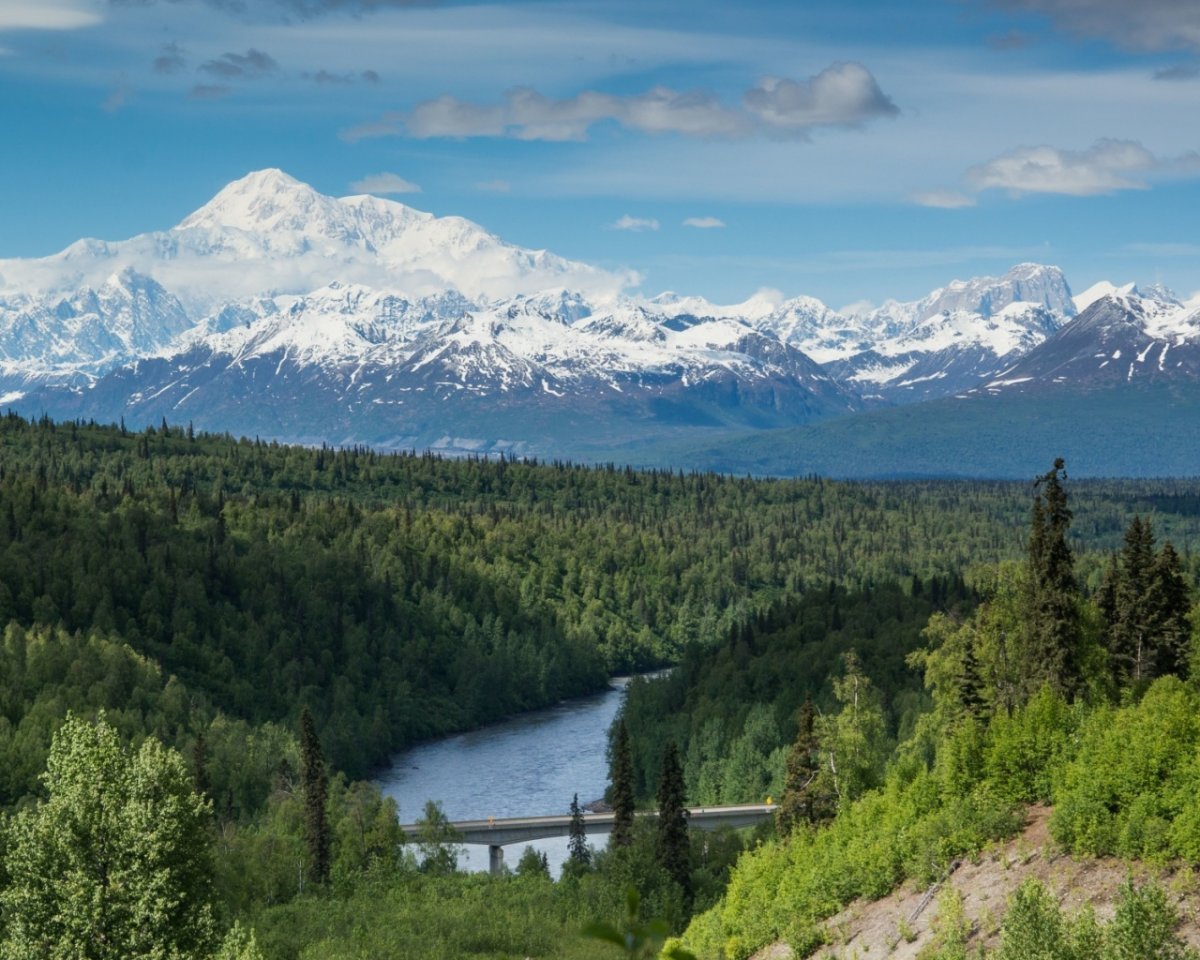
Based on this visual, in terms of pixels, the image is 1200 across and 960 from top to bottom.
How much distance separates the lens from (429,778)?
646 ft

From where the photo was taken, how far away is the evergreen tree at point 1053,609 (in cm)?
9444

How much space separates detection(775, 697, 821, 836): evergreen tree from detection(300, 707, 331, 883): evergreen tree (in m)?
39.2

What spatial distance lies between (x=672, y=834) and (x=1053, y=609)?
37.5 meters

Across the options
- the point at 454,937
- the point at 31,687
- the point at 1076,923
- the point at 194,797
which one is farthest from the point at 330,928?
the point at 31,687

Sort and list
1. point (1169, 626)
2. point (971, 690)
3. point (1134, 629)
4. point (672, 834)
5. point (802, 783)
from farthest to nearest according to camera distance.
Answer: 1. point (672, 834)
2. point (802, 783)
3. point (1134, 629)
4. point (971, 690)
5. point (1169, 626)

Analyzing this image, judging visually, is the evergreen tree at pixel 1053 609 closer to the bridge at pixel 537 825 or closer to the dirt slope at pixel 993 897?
the dirt slope at pixel 993 897

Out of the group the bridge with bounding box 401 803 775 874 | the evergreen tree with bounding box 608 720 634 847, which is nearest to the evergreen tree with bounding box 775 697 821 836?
the evergreen tree with bounding box 608 720 634 847

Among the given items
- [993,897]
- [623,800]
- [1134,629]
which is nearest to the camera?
[993,897]

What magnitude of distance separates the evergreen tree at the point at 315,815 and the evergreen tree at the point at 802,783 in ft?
129

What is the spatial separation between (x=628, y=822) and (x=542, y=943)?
18359mm

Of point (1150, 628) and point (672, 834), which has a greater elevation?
point (1150, 628)

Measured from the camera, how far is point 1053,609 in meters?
95.1

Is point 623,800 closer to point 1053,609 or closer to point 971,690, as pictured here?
point 971,690

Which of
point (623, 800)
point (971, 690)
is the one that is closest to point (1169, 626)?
point (971, 690)
